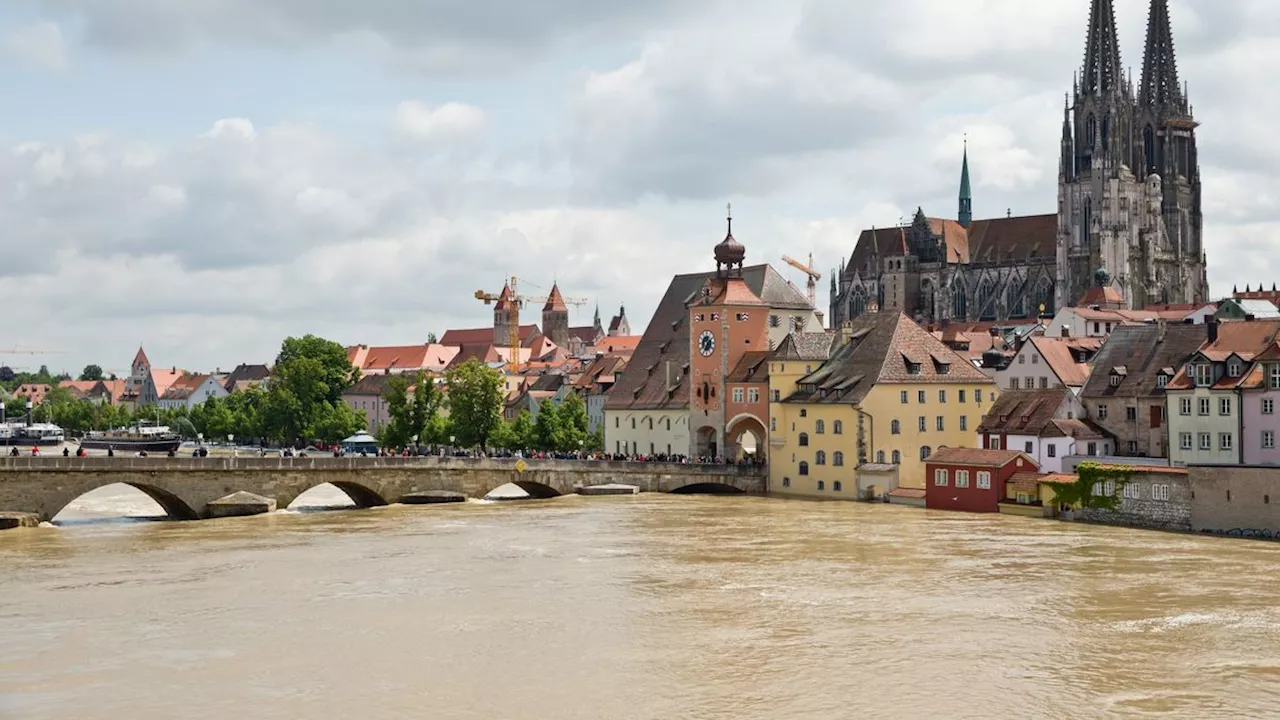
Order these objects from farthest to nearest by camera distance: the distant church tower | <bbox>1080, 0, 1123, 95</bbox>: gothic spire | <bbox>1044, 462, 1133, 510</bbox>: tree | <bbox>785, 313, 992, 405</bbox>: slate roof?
<bbox>1080, 0, 1123, 95</bbox>: gothic spire < the distant church tower < <bbox>785, 313, 992, 405</bbox>: slate roof < <bbox>1044, 462, 1133, 510</bbox>: tree

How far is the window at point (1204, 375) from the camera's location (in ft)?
248

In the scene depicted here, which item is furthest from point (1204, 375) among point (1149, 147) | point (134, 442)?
point (1149, 147)

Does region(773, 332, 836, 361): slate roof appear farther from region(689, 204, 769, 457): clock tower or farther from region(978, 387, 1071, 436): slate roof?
region(978, 387, 1071, 436): slate roof

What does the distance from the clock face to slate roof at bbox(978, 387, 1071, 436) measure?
71.0ft

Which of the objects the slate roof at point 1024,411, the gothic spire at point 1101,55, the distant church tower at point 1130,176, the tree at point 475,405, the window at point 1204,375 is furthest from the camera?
the gothic spire at point 1101,55

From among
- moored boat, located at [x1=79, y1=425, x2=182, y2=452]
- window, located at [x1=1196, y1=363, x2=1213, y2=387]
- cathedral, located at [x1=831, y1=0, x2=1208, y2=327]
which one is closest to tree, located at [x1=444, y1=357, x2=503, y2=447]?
moored boat, located at [x1=79, y1=425, x2=182, y2=452]

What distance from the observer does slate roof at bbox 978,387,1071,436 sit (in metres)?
83.0

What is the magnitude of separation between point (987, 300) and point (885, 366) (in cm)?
11344

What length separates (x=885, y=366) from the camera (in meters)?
89.1

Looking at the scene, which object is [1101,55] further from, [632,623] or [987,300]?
[632,623]

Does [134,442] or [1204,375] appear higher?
[1204,375]

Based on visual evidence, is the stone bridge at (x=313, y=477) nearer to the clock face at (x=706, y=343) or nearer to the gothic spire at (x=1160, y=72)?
the clock face at (x=706, y=343)

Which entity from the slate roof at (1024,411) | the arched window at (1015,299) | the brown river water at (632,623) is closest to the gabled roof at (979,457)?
the slate roof at (1024,411)

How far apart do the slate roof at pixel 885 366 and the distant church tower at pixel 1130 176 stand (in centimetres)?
9662
